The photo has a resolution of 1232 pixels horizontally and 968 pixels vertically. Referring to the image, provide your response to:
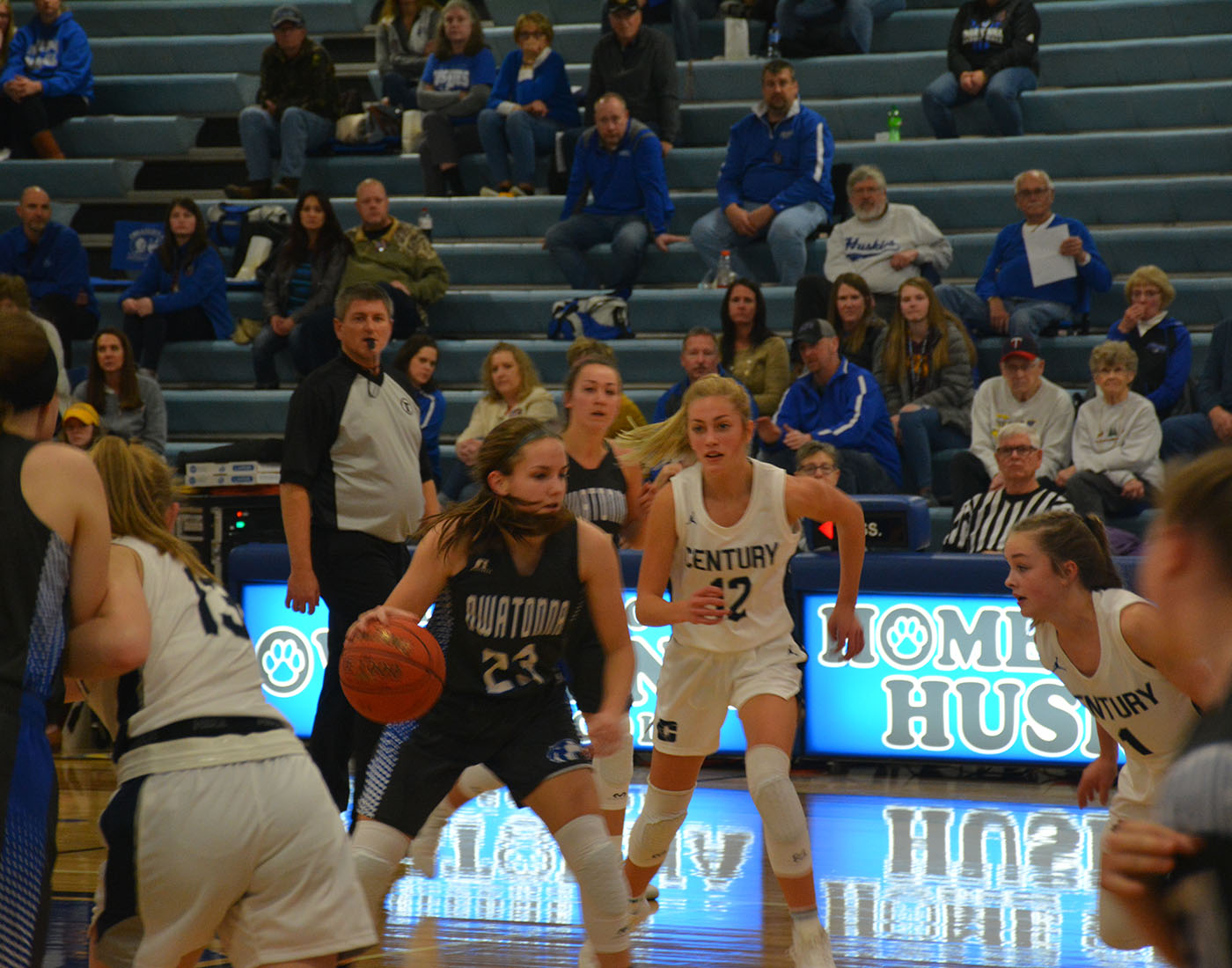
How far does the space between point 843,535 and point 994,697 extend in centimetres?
231

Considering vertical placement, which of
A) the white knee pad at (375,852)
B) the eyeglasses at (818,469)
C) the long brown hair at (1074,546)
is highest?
the eyeglasses at (818,469)

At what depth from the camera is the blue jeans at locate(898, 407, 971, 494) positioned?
8508mm

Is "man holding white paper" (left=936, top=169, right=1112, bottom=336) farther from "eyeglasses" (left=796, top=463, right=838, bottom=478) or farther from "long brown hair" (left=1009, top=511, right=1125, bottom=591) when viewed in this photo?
"long brown hair" (left=1009, top=511, right=1125, bottom=591)

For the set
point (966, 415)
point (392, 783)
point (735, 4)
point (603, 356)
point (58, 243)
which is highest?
point (735, 4)

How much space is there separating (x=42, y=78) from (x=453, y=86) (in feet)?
12.7

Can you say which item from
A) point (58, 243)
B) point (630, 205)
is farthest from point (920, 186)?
point (58, 243)

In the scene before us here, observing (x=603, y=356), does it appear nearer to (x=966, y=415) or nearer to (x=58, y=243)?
(x=966, y=415)

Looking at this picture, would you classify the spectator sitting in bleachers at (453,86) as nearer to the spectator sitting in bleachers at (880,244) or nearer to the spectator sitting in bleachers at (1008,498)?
the spectator sitting in bleachers at (880,244)

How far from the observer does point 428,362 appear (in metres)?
9.16

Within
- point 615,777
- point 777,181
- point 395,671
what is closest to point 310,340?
point 777,181

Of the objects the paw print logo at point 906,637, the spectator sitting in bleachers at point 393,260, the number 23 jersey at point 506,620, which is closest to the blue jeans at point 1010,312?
the paw print logo at point 906,637

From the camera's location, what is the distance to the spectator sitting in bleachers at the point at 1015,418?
8078 millimetres

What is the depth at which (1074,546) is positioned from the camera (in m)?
4.11

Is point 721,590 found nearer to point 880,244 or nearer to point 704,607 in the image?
point 704,607
